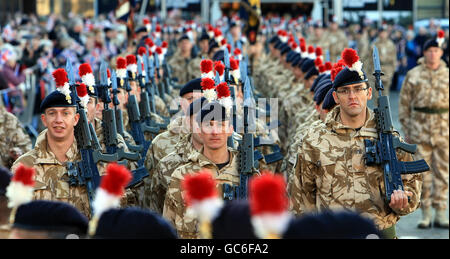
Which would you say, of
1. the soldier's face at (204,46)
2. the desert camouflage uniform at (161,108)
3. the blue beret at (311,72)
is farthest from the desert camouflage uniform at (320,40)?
the desert camouflage uniform at (161,108)

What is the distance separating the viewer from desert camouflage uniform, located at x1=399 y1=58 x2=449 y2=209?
1032cm

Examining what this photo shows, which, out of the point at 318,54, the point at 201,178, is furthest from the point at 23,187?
the point at 318,54

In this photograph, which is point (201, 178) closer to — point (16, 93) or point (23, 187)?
point (23, 187)

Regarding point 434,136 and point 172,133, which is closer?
point 172,133

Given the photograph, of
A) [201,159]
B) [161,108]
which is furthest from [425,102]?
[201,159]

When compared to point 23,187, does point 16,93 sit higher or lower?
higher

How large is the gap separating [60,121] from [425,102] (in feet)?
18.6

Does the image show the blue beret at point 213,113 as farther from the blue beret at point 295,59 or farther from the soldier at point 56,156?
the blue beret at point 295,59

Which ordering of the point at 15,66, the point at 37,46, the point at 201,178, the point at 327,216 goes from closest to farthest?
the point at 201,178, the point at 327,216, the point at 15,66, the point at 37,46

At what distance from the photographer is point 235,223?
300 centimetres

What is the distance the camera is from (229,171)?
5668 millimetres

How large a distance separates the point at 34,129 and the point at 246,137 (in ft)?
28.7

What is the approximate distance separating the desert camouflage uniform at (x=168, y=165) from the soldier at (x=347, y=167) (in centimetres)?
97

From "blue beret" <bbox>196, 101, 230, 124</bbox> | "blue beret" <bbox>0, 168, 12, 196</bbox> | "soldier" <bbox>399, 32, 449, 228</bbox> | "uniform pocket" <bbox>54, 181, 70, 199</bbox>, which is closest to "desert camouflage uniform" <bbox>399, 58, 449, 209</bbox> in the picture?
"soldier" <bbox>399, 32, 449, 228</bbox>
